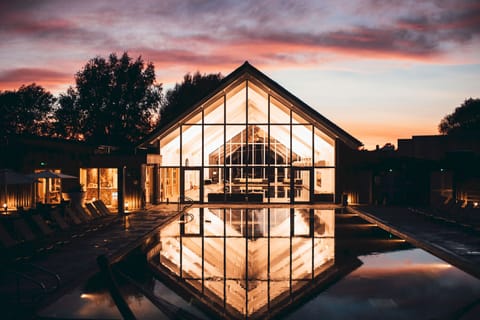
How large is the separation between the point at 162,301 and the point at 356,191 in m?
21.7

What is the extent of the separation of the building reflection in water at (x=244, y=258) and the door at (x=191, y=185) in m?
7.41

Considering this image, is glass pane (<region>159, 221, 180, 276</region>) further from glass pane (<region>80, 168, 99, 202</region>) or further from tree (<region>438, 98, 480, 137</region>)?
tree (<region>438, 98, 480, 137</region>)

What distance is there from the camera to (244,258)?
43.2 ft

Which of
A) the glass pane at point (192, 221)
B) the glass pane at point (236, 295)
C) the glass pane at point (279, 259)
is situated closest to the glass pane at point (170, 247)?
the glass pane at point (192, 221)

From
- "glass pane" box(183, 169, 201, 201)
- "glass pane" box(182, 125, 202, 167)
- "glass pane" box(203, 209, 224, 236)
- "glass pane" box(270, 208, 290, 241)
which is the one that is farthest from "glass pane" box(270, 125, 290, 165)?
"glass pane" box(203, 209, 224, 236)

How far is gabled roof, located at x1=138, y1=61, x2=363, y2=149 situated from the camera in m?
28.4

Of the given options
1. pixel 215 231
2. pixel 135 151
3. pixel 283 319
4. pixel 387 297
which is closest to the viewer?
pixel 283 319

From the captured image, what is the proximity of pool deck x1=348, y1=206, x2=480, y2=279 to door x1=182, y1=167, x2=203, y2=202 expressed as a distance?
9593 mm

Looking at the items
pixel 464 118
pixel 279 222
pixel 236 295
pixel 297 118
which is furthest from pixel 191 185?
pixel 464 118

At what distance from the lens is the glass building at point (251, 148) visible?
2922cm

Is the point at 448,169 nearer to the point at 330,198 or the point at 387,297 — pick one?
the point at 330,198

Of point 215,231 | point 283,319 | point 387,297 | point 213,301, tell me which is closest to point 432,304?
point 387,297

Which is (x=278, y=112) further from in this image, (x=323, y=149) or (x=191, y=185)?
(x=191, y=185)

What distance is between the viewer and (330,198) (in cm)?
2950
